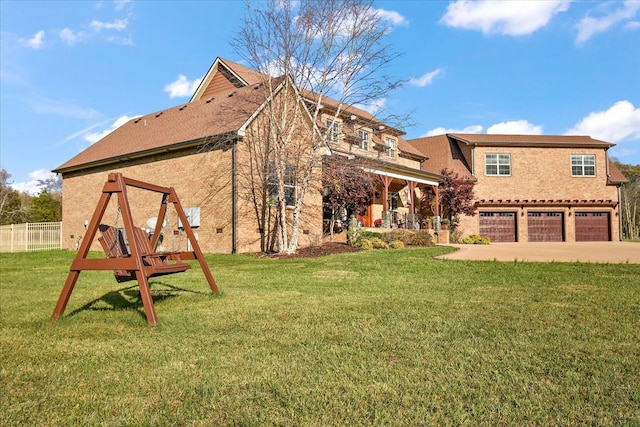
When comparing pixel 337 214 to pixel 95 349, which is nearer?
pixel 95 349

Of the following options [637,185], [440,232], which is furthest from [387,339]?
[637,185]

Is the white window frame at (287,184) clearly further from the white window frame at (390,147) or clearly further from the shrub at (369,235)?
the white window frame at (390,147)

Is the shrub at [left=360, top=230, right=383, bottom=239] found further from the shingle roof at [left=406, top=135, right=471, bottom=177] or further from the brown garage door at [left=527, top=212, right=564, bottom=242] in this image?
the brown garage door at [left=527, top=212, right=564, bottom=242]

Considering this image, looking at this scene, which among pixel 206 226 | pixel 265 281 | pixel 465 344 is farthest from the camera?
pixel 206 226

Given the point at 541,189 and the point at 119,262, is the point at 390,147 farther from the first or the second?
the point at 119,262

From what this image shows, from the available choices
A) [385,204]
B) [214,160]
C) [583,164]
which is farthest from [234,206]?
[583,164]

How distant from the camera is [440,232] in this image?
25.5 metres

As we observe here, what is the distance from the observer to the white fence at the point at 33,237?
25358 millimetres

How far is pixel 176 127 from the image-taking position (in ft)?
68.9

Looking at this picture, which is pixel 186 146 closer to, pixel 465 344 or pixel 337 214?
pixel 337 214

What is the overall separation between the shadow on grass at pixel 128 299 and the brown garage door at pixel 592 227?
30466mm

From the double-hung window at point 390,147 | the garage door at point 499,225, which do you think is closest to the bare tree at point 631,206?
the garage door at point 499,225

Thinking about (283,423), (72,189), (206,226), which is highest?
(72,189)

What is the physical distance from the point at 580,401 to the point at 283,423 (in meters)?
1.80
